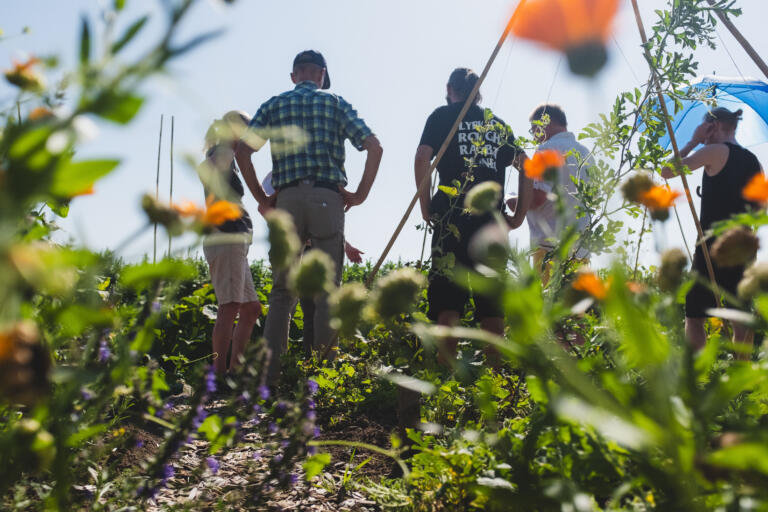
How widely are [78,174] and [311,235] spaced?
2.49m

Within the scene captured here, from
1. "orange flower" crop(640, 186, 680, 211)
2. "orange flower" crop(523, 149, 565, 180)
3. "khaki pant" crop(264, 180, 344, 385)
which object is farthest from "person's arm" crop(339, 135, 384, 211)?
"orange flower" crop(640, 186, 680, 211)

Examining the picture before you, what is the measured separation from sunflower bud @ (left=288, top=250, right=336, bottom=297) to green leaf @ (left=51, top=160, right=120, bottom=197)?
263mm

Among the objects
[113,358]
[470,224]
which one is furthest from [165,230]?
[470,224]

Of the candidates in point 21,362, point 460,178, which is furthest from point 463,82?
point 21,362

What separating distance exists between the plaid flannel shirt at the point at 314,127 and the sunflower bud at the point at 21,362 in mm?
2476

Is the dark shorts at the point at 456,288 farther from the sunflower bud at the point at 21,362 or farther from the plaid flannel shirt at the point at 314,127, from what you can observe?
the sunflower bud at the point at 21,362

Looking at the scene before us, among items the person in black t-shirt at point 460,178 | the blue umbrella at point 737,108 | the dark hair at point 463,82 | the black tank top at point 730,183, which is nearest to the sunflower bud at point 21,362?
the person in black t-shirt at point 460,178

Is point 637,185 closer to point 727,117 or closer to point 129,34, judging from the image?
point 129,34

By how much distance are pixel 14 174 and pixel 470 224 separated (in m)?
2.50

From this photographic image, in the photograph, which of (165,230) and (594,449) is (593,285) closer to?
(594,449)

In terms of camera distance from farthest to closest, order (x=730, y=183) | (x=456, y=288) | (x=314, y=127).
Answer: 1. (x=314, y=127)
2. (x=730, y=183)
3. (x=456, y=288)

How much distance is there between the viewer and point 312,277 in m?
0.61

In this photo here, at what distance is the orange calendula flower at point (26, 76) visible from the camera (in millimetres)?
663

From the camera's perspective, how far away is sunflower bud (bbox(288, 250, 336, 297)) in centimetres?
61
